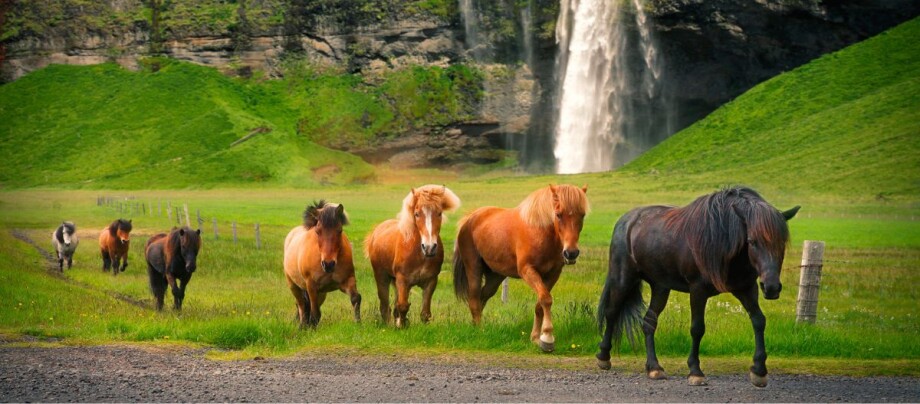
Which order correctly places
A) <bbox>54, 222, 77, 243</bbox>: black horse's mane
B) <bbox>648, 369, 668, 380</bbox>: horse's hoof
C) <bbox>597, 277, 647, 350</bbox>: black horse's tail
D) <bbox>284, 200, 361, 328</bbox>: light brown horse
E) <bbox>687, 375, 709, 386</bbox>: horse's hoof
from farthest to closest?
<bbox>54, 222, 77, 243</bbox>: black horse's mane
<bbox>284, 200, 361, 328</bbox>: light brown horse
<bbox>597, 277, 647, 350</bbox>: black horse's tail
<bbox>648, 369, 668, 380</bbox>: horse's hoof
<bbox>687, 375, 709, 386</bbox>: horse's hoof

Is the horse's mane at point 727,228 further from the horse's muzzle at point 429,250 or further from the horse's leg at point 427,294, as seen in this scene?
the horse's leg at point 427,294

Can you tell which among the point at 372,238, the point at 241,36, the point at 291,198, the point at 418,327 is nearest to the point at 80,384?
the point at 418,327

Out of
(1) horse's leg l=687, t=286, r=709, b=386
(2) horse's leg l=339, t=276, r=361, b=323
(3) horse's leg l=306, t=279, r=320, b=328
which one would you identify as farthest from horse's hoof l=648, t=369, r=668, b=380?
(3) horse's leg l=306, t=279, r=320, b=328

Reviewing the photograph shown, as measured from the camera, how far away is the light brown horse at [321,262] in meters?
15.4

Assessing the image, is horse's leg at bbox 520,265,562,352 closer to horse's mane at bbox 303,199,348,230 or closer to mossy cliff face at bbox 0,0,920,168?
horse's mane at bbox 303,199,348,230

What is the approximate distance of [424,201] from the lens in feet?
48.4

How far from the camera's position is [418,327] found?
15055 mm

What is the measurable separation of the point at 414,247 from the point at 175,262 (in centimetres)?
712

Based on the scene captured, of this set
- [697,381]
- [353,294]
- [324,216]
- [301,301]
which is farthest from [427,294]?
[697,381]

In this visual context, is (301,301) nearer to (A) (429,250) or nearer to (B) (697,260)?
(A) (429,250)

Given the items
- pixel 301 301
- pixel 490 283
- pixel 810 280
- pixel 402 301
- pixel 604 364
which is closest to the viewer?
pixel 604 364

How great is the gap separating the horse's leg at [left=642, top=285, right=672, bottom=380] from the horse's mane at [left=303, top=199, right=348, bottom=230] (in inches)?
210

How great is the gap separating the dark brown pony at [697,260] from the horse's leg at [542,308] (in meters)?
0.92

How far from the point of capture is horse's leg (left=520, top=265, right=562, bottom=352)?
13.8 metres
